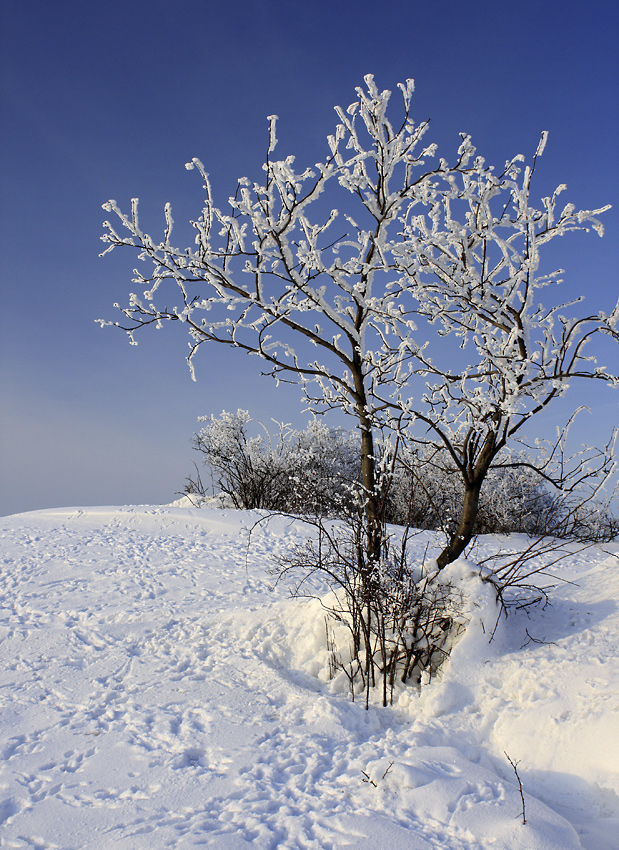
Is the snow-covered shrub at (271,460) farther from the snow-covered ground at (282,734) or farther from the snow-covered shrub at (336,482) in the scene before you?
the snow-covered ground at (282,734)

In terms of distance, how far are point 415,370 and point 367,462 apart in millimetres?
1038

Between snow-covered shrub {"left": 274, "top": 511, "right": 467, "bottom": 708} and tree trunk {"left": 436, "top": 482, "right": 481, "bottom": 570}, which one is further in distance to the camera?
tree trunk {"left": 436, "top": 482, "right": 481, "bottom": 570}

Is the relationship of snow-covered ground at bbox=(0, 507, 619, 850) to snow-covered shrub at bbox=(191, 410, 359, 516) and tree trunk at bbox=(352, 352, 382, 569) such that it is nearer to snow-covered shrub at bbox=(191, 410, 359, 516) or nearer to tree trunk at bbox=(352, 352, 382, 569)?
tree trunk at bbox=(352, 352, 382, 569)

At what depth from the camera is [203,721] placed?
3.46 meters

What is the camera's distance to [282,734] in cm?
335

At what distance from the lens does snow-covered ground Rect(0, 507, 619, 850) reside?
8.04ft

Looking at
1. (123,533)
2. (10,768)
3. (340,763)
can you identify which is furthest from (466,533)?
(123,533)

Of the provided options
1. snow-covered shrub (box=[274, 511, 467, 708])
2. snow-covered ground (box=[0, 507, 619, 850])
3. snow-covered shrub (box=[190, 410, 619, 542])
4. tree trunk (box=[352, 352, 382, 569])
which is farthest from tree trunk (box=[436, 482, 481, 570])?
snow-covered shrub (box=[190, 410, 619, 542])

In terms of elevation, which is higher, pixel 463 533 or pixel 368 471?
pixel 368 471

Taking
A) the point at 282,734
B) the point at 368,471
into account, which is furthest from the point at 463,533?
the point at 282,734

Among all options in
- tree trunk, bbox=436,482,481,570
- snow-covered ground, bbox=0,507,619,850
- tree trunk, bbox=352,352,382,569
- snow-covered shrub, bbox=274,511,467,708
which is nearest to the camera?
snow-covered ground, bbox=0,507,619,850

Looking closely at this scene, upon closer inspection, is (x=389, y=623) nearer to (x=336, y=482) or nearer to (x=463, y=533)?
(x=463, y=533)

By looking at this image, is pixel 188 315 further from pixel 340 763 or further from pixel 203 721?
pixel 340 763

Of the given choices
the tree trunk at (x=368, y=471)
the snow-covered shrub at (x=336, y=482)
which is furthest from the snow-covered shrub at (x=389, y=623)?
the snow-covered shrub at (x=336, y=482)
